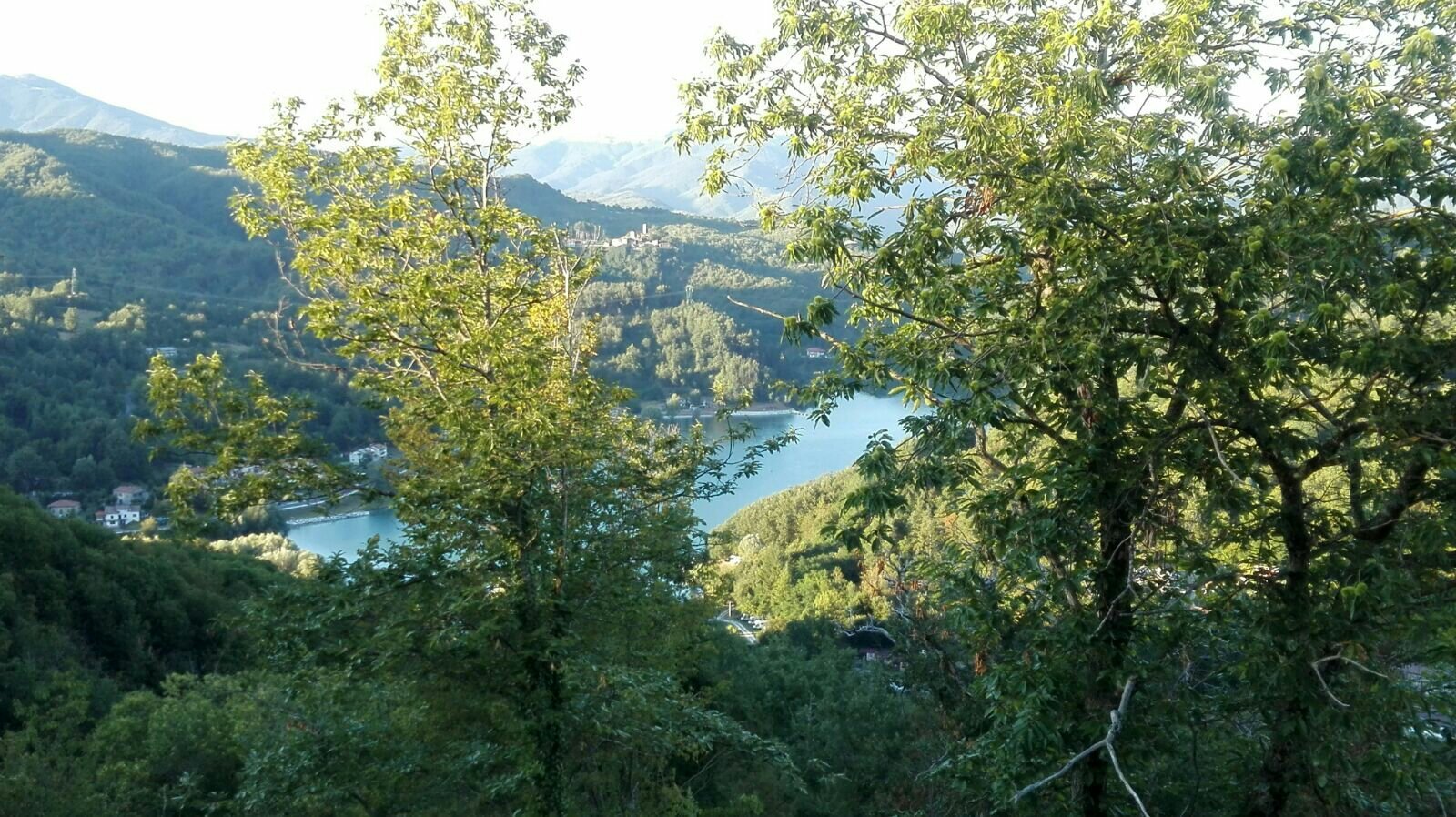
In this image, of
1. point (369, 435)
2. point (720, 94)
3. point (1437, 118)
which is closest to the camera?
point (1437, 118)

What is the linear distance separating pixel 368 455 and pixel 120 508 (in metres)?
24.0

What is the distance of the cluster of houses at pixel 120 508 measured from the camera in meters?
25.1

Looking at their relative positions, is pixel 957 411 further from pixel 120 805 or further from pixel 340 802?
A: pixel 120 805

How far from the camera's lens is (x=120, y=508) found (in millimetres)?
26422

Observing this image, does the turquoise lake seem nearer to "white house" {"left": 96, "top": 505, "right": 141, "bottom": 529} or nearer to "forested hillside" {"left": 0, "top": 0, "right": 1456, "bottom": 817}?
"white house" {"left": 96, "top": 505, "right": 141, "bottom": 529}

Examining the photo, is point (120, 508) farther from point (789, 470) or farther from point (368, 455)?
point (789, 470)

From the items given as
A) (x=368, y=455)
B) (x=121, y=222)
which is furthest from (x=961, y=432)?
(x=121, y=222)

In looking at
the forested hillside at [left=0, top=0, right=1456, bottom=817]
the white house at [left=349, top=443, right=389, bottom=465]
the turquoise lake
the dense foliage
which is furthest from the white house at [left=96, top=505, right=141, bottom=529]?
the dense foliage

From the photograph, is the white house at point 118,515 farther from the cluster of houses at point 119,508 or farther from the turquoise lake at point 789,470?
the turquoise lake at point 789,470

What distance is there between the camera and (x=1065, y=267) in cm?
405

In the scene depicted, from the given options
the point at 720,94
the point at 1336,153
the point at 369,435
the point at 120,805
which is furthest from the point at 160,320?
the point at 1336,153

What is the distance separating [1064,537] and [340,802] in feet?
17.9

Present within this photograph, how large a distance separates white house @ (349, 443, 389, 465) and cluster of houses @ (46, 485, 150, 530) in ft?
65.6

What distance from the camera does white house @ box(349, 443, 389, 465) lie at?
20.4 ft
